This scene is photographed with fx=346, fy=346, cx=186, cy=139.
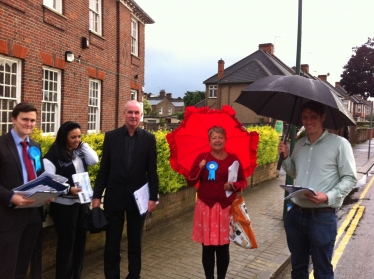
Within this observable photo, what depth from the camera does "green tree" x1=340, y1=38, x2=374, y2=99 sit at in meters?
32.8

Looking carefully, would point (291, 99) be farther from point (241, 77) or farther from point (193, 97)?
point (193, 97)

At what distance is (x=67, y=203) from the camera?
3604 millimetres

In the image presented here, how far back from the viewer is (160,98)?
10150 cm

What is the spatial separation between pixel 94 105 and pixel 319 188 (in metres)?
11.2

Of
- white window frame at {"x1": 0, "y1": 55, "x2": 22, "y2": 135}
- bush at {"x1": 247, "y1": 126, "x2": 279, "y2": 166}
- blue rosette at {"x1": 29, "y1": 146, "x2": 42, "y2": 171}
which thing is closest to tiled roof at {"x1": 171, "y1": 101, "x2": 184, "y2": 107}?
bush at {"x1": 247, "y1": 126, "x2": 279, "y2": 166}

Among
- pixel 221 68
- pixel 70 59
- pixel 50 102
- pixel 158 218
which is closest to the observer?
pixel 158 218

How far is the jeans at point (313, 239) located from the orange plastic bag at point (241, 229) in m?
0.42

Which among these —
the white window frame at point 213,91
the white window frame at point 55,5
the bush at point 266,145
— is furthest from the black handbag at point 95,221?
the white window frame at point 213,91

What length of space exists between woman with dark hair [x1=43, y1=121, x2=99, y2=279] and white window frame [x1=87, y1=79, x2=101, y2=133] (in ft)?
30.7

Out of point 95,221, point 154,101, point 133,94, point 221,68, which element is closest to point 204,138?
point 95,221

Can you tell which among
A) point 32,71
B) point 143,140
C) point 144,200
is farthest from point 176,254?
point 32,71

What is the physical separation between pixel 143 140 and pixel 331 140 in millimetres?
1957

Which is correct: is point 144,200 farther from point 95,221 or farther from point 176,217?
point 176,217

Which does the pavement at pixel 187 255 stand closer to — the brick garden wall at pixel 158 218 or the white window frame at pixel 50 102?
the brick garden wall at pixel 158 218
